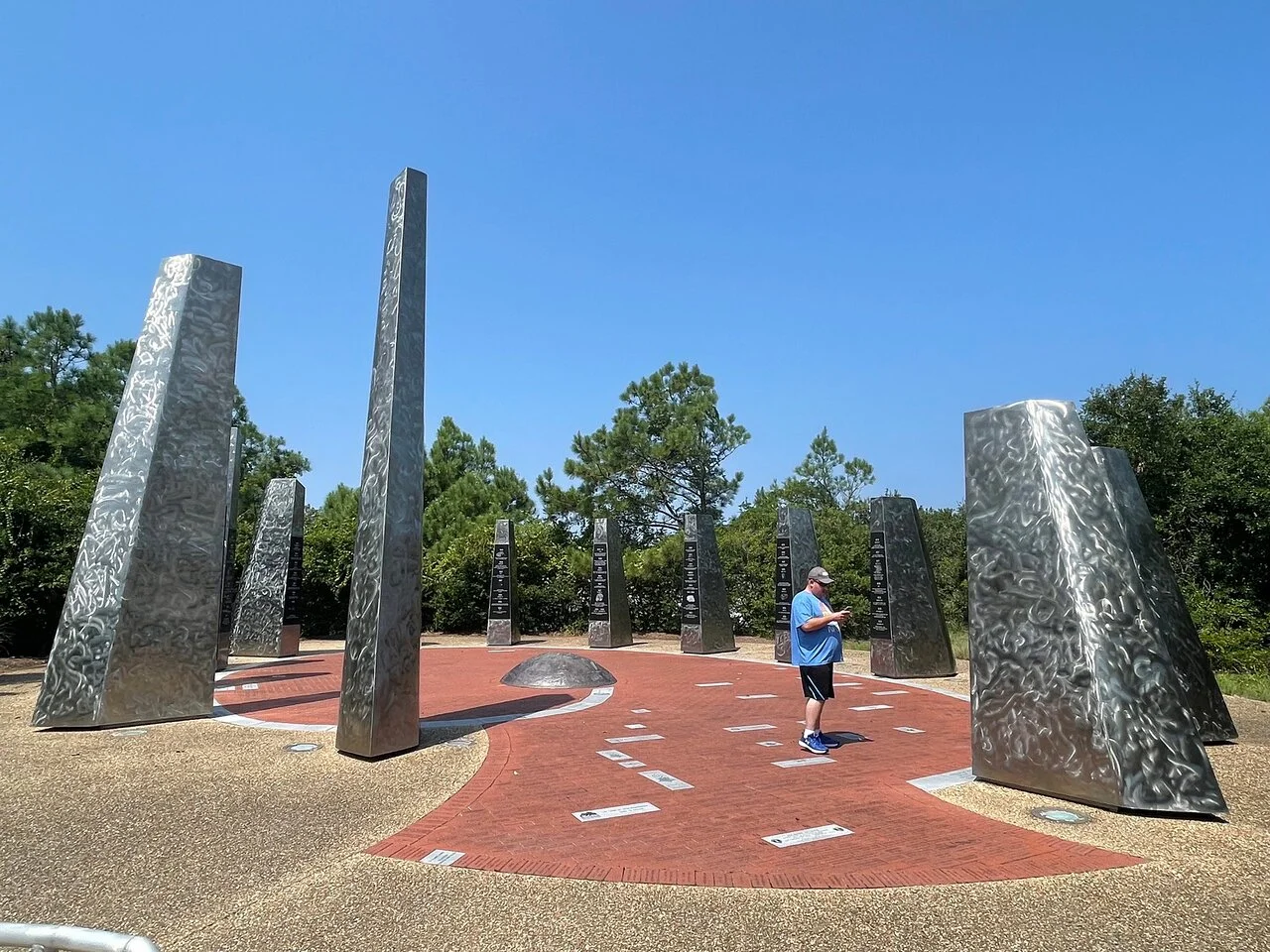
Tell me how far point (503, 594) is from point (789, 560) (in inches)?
305

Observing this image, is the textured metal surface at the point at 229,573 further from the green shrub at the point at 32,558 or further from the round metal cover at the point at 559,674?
the round metal cover at the point at 559,674

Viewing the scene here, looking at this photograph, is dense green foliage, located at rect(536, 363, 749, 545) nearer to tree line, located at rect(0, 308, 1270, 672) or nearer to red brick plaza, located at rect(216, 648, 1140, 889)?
tree line, located at rect(0, 308, 1270, 672)

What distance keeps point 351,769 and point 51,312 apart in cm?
3266

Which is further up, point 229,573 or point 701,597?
point 229,573

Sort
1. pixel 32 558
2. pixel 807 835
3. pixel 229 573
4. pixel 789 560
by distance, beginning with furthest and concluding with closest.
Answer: pixel 32 558
pixel 789 560
pixel 229 573
pixel 807 835

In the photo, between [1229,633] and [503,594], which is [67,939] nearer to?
[503,594]

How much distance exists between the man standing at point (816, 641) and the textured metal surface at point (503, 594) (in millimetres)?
12987

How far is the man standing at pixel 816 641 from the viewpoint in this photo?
666 cm

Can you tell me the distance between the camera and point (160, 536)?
8.44 meters

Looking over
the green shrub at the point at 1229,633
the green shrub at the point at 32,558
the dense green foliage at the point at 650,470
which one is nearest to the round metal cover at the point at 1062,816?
the green shrub at the point at 1229,633

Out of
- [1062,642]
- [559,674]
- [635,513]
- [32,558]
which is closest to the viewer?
[1062,642]

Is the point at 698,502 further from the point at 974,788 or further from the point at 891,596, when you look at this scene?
the point at 974,788

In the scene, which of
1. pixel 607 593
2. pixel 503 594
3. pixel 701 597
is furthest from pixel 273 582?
pixel 701 597

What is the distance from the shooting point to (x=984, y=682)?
5.75 meters
